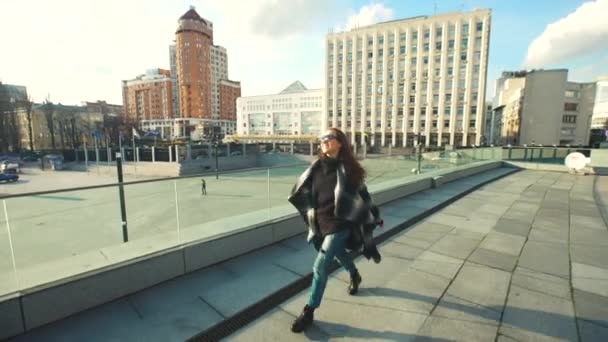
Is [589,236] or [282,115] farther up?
[282,115]

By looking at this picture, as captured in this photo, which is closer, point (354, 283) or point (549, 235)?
point (354, 283)

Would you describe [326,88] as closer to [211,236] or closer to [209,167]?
[209,167]

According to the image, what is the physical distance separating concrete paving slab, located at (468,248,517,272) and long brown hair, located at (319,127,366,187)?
8.44ft

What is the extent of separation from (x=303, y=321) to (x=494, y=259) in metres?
3.11

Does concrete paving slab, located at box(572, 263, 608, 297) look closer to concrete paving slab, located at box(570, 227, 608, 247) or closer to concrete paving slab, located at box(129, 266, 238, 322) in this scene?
concrete paving slab, located at box(570, 227, 608, 247)

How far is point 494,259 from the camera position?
3812 millimetres

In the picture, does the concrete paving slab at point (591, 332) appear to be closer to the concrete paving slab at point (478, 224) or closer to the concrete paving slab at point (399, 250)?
the concrete paving slab at point (399, 250)

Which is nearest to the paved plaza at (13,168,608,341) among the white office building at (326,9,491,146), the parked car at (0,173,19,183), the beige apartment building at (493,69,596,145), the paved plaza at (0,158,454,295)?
the paved plaza at (0,158,454,295)

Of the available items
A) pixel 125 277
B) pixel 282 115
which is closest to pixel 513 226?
pixel 125 277

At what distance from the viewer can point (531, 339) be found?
2244 millimetres

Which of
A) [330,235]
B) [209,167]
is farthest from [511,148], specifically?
[209,167]

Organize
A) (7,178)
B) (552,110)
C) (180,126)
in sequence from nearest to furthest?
(7,178)
(552,110)
(180,126)

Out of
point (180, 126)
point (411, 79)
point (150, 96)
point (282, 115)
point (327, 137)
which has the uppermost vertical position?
point (150, 96)

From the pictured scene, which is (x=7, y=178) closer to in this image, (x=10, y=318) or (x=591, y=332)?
(x=10, y=318)
